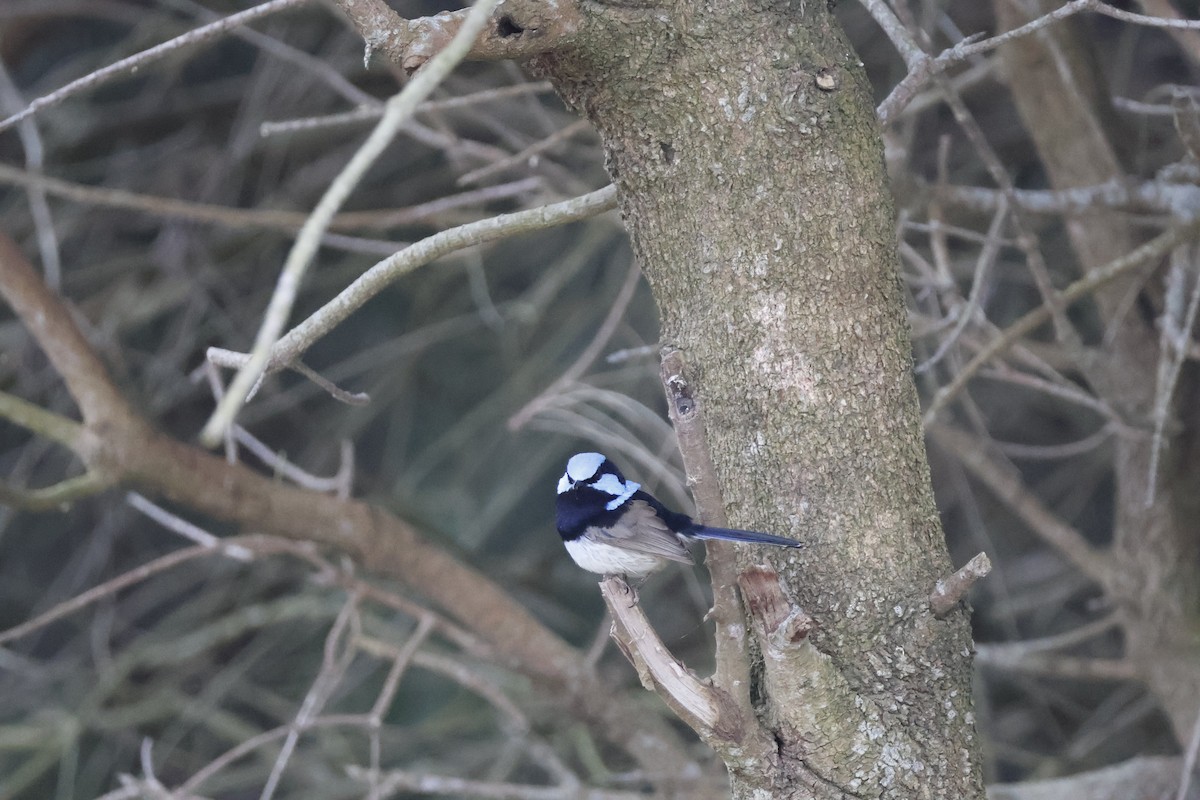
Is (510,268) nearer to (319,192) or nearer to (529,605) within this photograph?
(319,192)

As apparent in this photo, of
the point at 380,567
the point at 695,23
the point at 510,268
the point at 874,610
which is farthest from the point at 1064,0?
the point at 510,268

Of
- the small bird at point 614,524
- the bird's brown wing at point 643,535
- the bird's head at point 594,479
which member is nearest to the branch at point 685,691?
the small bird at point 614,524

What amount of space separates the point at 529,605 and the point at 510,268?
1450 millimetres

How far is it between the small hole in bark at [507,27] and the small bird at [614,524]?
98 centimetres

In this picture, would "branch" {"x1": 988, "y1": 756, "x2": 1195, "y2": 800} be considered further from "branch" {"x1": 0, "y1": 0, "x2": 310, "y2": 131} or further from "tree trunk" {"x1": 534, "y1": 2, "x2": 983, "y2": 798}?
"branch" {"x1": 0, "y1": 0, "x2": 310, "y2": 131}

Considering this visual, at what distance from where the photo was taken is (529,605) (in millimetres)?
4988

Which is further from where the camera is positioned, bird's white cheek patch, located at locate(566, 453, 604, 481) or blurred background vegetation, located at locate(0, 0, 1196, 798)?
blurred background vegetation, located at locate(0, 0, 1196, 798)

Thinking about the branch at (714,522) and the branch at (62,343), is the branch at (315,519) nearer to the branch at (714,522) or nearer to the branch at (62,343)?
the branch at (62,343)

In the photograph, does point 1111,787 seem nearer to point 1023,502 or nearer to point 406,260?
point 1023,502

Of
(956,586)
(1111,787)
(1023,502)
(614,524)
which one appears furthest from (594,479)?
(1111,787)

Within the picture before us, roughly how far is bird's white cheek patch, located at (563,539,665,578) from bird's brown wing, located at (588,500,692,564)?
24mm

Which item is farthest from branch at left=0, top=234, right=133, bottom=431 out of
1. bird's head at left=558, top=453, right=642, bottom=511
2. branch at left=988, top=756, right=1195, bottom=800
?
branch at left=988, top=756, right=1195, bottom=800

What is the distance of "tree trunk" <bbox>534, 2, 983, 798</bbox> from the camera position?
1.69 meters

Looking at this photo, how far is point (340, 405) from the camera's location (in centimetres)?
511
